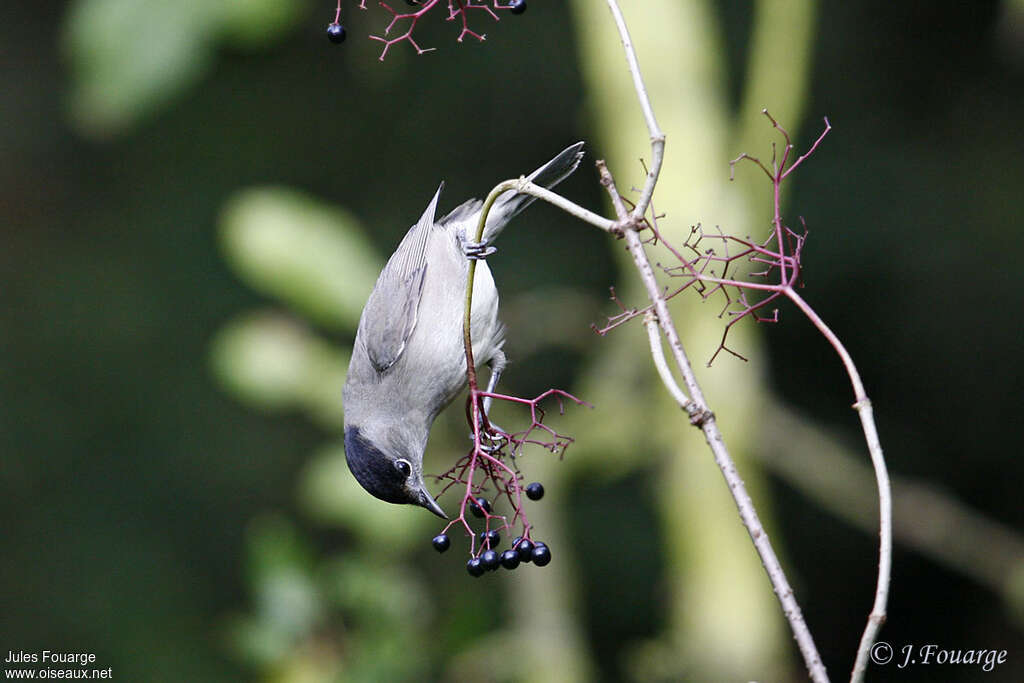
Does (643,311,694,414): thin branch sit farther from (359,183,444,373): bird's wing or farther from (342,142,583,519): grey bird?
(359,183,444,373): bird's wing

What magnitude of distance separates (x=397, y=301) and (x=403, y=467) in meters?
0.64

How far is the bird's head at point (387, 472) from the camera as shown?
9.02 feet

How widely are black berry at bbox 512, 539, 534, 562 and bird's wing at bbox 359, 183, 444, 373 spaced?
1310mm

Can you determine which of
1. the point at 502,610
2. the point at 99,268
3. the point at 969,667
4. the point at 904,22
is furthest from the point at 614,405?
the point at 99,268

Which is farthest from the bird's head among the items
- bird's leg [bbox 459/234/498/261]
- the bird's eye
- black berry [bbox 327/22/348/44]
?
black berry [bbox 327/22/348/44]

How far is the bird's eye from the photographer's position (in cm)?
277

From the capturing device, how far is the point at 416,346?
3092mm

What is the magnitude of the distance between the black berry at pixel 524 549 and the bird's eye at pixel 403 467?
3.05 ft

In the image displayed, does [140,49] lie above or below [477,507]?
above

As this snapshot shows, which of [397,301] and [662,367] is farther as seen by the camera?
[397,301]

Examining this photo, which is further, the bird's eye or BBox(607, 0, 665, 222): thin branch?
the bird's eye

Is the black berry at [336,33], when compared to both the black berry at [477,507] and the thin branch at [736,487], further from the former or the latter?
the black berry at [477,507]

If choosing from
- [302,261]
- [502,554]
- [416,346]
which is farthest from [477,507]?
[302,261]

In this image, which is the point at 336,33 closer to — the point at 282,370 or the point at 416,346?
the point at 416,346
